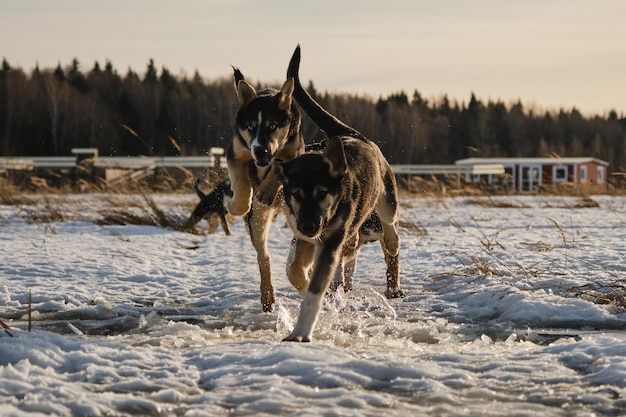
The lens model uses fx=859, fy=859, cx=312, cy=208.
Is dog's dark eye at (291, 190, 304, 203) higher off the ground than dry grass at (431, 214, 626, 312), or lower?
higher

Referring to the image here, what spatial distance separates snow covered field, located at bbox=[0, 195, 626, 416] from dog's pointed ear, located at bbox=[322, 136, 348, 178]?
0.98m

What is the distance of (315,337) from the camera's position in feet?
16.5

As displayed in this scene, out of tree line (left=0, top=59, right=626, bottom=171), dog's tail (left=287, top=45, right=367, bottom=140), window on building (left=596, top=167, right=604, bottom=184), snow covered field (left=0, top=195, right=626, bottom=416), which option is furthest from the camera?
tree line (left=0, top=59, right=626, bottom=171)

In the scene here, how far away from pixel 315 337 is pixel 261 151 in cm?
130

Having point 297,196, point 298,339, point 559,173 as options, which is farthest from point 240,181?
point 559,173

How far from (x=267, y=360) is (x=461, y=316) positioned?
2286 millimetres

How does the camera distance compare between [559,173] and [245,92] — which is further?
[559,173]

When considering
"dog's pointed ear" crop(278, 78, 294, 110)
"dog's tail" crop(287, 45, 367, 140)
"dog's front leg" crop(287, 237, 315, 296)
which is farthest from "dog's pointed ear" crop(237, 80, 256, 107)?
"dog's front leg" crop(287, 237, 315, 296)

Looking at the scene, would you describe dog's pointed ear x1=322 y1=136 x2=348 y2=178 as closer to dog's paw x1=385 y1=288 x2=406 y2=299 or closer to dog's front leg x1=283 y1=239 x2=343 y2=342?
dog's front leg x1=283 y1=239 x2=343 y2=342

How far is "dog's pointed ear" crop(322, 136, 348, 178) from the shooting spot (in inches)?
192

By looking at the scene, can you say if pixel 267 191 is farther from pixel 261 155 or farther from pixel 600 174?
pixel 600 174

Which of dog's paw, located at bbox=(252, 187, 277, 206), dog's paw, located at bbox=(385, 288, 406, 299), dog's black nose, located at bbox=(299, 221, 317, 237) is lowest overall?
dog's paw, located at bbox=(385, 288, 406, 299)

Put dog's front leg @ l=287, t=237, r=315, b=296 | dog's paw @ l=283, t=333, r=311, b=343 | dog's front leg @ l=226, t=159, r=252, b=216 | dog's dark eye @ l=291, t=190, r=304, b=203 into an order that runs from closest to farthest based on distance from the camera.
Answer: dog's paw @ l=283, t=333, r=311, b=343
dog's dark eye @ l=291, t=190, r=304, b=203
dog's front leg @ l=287, t=237, r=315, b=296
dog's front leg @ l=226, t=159, r=252, b=216

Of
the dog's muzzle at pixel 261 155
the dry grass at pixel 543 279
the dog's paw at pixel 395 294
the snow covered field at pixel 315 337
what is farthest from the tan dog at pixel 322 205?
the dry grass at pixel 543 279
